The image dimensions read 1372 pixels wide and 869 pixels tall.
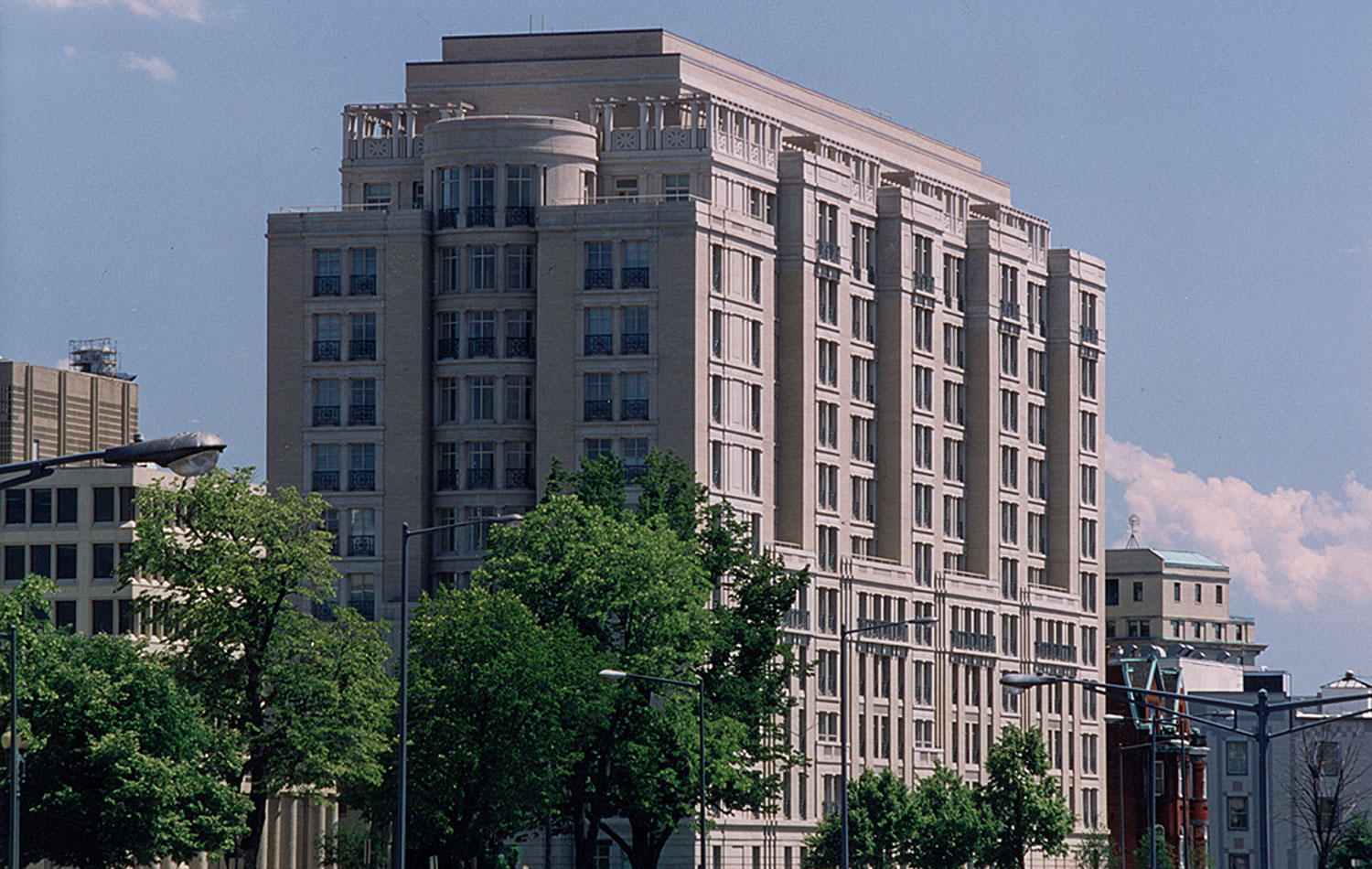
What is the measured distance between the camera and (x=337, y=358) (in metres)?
134

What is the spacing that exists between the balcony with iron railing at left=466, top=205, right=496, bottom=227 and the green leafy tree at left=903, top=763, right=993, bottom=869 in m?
36.1

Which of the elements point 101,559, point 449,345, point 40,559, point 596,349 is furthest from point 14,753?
point 449,345

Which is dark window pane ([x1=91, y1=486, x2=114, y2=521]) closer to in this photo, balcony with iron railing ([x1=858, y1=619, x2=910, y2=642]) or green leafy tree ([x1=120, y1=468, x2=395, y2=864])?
green leafy tree ([x1=120, y1=468, x2=395, y2=864])

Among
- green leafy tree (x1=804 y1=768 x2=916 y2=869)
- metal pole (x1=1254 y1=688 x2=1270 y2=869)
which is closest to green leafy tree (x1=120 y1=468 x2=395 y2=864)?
metal pole (x1=1254 y1=688 x2=1270 y2=869)

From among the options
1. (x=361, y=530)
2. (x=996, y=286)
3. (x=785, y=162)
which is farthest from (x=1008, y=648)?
(x=361, y=530)

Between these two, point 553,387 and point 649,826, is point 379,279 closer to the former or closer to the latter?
point 553,387

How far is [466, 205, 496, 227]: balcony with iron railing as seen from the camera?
436 ft

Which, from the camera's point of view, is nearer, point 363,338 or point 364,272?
point 363,338

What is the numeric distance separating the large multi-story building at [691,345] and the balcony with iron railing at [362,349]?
15cm

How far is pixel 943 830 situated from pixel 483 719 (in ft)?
152

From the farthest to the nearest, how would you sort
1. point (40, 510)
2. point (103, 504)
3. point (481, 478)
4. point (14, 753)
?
point (481, 478) < point (40, 510) < point (103, 504) < point (14, 753)

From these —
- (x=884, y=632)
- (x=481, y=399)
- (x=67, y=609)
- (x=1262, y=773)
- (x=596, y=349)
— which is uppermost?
(x=596, y=349)

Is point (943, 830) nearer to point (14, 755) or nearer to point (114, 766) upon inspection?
point (114, 766)

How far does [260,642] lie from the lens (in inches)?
3147
